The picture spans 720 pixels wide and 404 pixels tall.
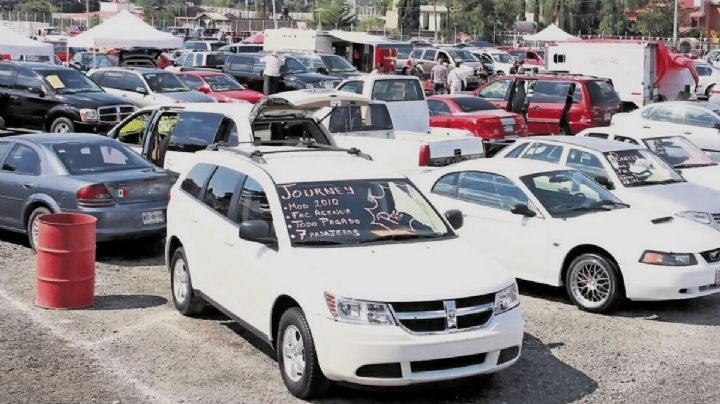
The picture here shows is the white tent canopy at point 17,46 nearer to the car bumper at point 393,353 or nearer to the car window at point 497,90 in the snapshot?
the car window at point 497,90

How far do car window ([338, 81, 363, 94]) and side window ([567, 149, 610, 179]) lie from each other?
7607 mm

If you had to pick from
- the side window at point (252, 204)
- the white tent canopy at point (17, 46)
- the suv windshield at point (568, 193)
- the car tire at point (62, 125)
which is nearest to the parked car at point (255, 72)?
the white tent canopy at point (17, 46)

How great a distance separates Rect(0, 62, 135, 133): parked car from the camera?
65.6ft

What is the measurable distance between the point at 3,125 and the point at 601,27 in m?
78.6

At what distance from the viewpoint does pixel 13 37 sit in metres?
25.5

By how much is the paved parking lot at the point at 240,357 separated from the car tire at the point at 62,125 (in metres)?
10.1

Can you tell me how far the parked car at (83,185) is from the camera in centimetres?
1112

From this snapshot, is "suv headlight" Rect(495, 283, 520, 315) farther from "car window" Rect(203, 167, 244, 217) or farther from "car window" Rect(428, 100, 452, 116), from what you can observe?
"car window" Rect(428, 100, 452, 116)

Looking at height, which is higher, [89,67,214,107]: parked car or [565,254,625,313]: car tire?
[89,67,214,107]: parked car

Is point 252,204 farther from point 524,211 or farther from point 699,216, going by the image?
point 699,216

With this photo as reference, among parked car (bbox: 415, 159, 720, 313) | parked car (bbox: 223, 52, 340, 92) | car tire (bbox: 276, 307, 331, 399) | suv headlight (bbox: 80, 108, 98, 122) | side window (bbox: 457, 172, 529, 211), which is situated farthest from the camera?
parked car (bbox: 223, 52, 340, 92)

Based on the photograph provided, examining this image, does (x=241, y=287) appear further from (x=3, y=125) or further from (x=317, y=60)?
(x=317, y=60)

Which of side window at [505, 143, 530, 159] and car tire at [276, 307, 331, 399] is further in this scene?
side window at [505, 143, 530, 159]

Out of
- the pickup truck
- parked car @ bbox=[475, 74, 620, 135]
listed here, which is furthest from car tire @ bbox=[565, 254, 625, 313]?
parked car @ bbox=[475, 74, 620, 135]
